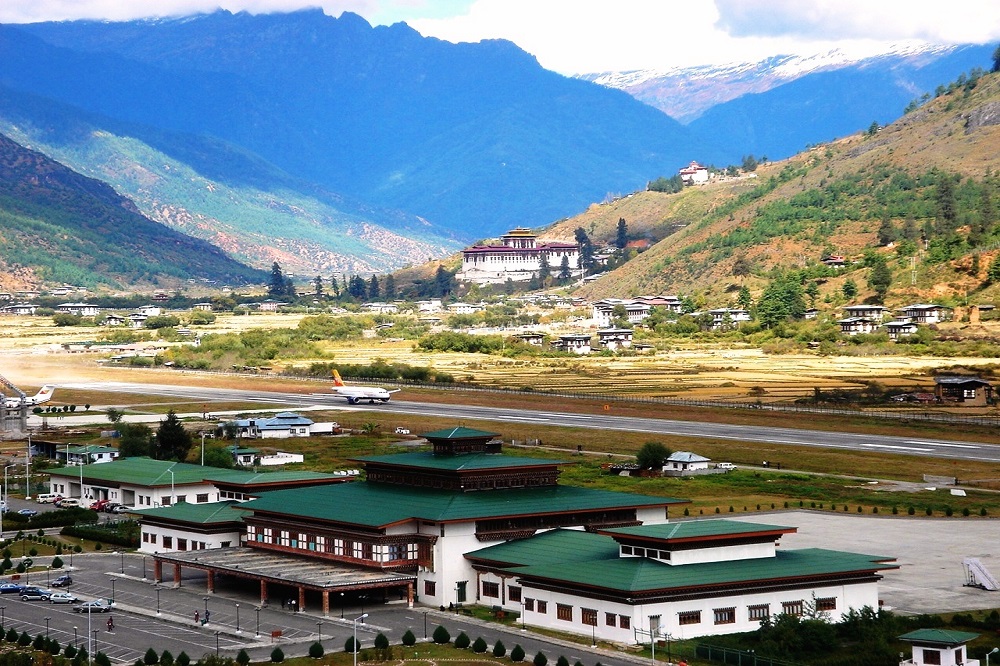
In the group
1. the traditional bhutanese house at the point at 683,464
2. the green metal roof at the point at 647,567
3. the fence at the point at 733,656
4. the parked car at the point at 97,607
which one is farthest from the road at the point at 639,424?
the parked car at the point at 97,607

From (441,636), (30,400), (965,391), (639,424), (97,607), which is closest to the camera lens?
(441,636)

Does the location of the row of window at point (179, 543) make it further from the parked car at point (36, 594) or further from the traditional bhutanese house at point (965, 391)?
the traditional bhutanese house at point (965, 391)

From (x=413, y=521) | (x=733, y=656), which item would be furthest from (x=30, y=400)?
(x=733, y=656)

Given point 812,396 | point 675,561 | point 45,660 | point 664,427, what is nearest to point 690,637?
point 675,561

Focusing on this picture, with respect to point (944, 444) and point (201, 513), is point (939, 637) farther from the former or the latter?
point (944, 444)

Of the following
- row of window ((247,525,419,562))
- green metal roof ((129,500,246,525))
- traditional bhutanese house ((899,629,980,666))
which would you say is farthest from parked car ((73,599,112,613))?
traditional bhutanese house ((899,629,980,666))

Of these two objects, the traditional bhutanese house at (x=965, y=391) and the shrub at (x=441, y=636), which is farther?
the traditional bhutanese house at (x=965, y=391)
